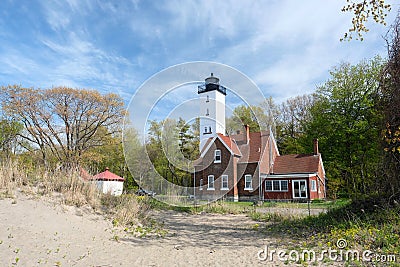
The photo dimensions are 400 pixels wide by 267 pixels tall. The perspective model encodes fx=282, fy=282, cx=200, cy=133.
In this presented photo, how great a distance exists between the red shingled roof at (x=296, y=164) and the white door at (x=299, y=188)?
98 cm

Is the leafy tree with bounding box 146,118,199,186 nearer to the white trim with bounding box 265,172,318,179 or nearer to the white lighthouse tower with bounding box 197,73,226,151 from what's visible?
the white lighthouse tower with bounding box 197,73,226,151

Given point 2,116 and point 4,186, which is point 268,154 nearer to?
point 4,186

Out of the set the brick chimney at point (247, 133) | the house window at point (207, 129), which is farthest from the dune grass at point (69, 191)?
the brick chimney at point (247, 133)

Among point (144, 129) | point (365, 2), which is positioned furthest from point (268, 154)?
point (365, 2)

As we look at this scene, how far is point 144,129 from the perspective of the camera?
395 inches

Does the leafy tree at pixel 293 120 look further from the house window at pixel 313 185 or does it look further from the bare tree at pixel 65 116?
the bare tree at pixel 65 116

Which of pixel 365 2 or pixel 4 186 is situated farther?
pixel 4 186

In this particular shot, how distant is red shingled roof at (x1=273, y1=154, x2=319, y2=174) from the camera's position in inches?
989

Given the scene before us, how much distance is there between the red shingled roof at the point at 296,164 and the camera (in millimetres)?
25109

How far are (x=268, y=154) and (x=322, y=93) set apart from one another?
31.3 feet

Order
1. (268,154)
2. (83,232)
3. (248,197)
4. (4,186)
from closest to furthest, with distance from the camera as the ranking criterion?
(83,232) → (4,186) → (248,197) → (268,154)

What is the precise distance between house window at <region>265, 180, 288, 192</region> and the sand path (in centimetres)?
1727

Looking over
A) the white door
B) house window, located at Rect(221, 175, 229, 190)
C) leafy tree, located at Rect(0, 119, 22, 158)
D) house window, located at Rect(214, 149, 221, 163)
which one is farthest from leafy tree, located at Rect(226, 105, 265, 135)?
leafy tree, located at Rect(0, 119, 22, 158)

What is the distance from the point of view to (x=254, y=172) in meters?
26.2
